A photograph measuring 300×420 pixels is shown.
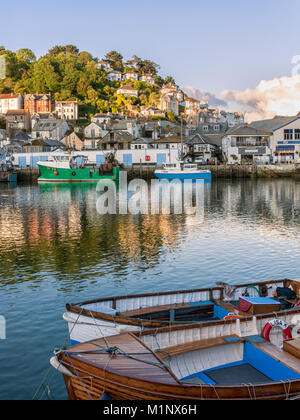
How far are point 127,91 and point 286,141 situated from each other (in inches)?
3667

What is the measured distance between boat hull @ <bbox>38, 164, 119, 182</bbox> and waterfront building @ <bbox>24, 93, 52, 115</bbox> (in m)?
68.9

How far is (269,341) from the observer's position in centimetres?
1064

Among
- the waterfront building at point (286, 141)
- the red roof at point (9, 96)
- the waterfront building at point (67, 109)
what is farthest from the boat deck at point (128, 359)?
the red roof at point (9, 96)

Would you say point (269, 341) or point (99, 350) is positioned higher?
point (99, 350)

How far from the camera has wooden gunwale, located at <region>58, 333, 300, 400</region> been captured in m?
7.23

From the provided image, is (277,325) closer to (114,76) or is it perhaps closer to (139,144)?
(139,144)

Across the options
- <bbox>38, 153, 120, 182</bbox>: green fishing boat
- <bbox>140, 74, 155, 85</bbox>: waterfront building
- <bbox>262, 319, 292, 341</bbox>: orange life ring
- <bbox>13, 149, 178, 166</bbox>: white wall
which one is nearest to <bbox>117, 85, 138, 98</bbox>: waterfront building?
<bbox>140, 74, 155, 85</bbox>: waterfront building

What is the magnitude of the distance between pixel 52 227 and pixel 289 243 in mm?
17399

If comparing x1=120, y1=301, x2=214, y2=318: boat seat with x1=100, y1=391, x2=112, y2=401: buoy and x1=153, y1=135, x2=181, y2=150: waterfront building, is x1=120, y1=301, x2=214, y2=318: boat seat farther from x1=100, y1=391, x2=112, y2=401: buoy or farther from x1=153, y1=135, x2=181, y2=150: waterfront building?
x1=153, y1=135, x2=181, y2=150: waterfront building

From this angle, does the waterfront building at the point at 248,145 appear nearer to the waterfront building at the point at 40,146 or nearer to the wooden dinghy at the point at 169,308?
the waterfront building at the point at 40,146

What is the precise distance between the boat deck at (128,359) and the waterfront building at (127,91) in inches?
6268

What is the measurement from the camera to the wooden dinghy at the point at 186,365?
24.2ft
